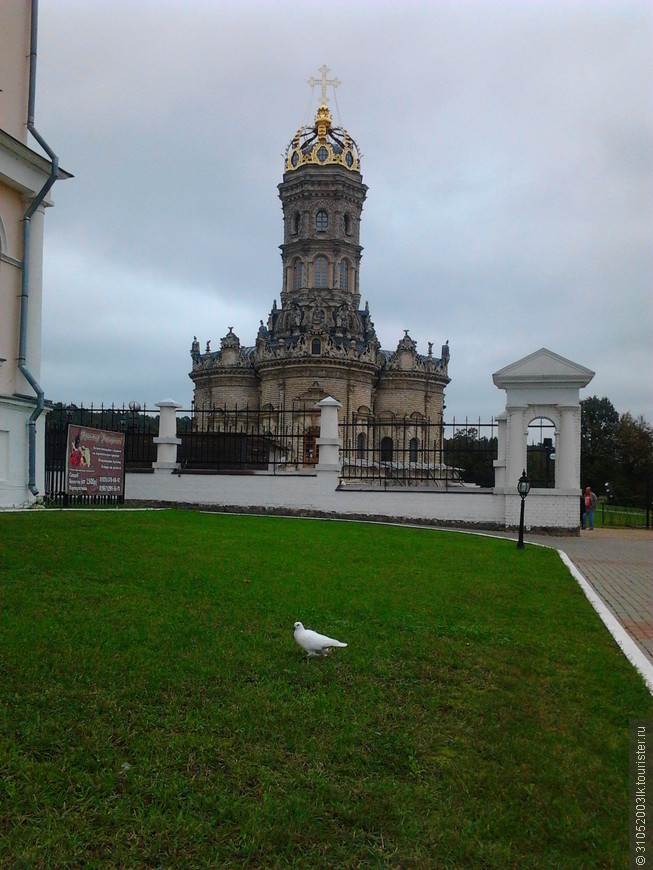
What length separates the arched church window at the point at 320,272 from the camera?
2126 inches

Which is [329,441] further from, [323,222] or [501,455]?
[323,222]

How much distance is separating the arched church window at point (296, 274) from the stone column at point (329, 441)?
3621 cm

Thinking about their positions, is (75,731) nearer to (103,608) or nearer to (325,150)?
(103,608)

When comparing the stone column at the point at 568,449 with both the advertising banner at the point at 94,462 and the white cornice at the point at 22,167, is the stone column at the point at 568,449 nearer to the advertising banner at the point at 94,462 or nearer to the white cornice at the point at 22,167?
the advertising banner at the point at 94,462

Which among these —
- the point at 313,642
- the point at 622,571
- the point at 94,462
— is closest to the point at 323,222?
the point at 94,462

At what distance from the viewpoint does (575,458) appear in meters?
18.1

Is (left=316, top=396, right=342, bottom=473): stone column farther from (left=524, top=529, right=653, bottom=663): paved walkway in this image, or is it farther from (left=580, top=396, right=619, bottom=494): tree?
(left=580, top=396, right=619, bottom=494): tree

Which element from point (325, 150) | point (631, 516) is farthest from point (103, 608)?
point (325, 150)

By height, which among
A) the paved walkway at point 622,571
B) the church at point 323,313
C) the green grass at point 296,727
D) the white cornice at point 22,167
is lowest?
the paved walkway at point 622,571

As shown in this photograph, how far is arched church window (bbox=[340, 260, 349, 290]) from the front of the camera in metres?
54.3

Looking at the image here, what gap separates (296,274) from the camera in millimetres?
54844

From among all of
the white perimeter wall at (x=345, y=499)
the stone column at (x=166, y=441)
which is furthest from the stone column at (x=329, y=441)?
the stone column at (x=166, y=441)

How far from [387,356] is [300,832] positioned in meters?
51.7

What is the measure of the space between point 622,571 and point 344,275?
45.1 m
